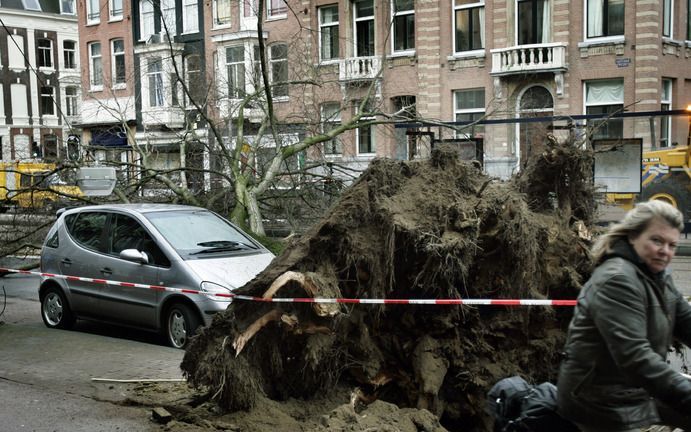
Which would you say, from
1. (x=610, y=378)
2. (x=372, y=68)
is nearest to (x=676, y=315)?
(x=610, y=378)

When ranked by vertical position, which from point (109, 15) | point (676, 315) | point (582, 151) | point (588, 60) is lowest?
point (676, 315)

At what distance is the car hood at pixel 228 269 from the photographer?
9.14 m

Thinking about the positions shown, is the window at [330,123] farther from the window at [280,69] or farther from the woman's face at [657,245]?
the woman's face at [657,245]

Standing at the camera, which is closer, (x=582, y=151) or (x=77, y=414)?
(x=77, y=414)

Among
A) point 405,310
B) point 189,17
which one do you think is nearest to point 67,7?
point 189,17

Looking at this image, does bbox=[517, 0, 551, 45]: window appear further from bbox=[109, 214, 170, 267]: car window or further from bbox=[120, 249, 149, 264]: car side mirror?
bbox=[120, 249, 149, 264]: car side mirror

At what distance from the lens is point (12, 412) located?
21.7ft

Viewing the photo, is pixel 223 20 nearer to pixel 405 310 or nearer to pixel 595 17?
pixel 595 17

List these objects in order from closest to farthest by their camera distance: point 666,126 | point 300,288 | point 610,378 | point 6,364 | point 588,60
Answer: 1. point 610,378
2. point 300,288
3. point 6,364
4. point 666,126
5. point 588,60

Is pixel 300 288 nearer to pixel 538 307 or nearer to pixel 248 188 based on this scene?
pixel 538 307

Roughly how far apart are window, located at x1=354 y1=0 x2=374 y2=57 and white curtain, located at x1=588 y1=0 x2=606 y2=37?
8993mm

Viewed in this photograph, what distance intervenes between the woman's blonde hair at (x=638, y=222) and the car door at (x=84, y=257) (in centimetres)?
778

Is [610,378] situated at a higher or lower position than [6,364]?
higher

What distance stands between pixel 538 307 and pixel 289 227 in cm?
848
